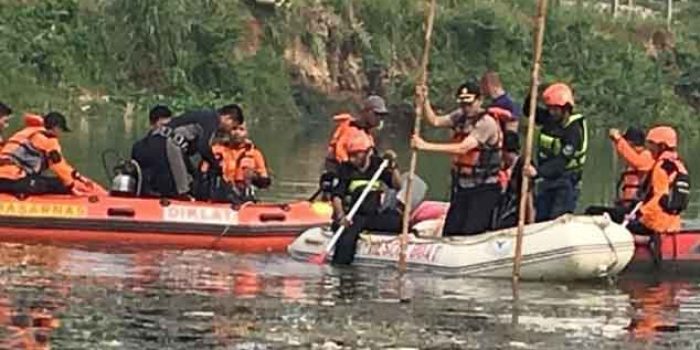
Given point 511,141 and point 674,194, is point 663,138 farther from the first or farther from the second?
point 511,141

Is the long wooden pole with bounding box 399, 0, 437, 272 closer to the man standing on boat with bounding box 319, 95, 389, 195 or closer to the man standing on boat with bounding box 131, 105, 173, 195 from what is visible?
the man standing on boat with bounding box 319, 95, 389, 195

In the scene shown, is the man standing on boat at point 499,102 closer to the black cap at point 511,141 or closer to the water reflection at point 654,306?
the black cap at point 511,141

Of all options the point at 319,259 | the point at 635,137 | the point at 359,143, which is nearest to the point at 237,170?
the point at 319,259

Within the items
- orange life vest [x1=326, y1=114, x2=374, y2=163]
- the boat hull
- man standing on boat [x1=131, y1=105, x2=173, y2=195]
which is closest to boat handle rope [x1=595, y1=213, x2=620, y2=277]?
the boat hull

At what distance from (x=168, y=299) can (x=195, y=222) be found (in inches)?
167

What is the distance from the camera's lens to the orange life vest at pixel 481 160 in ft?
52.3

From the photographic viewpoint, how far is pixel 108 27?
48469mm

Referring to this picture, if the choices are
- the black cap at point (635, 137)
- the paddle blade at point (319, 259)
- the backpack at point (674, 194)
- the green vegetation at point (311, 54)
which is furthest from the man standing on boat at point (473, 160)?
the green vegetation at point (311, 54)

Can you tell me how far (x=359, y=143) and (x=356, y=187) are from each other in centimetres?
42

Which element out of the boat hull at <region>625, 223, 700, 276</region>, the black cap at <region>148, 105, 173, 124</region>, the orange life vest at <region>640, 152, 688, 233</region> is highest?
the black cap at <region>148, 105, 173, 124</region>

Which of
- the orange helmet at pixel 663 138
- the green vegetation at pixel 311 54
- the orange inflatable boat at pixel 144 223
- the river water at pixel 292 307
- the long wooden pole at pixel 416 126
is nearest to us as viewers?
the river water at pixel 292 307

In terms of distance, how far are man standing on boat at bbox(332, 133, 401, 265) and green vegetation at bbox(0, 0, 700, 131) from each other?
29.8m

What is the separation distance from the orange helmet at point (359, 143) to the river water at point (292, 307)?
3.38ft

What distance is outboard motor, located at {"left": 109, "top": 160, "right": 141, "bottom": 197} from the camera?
727 inches
